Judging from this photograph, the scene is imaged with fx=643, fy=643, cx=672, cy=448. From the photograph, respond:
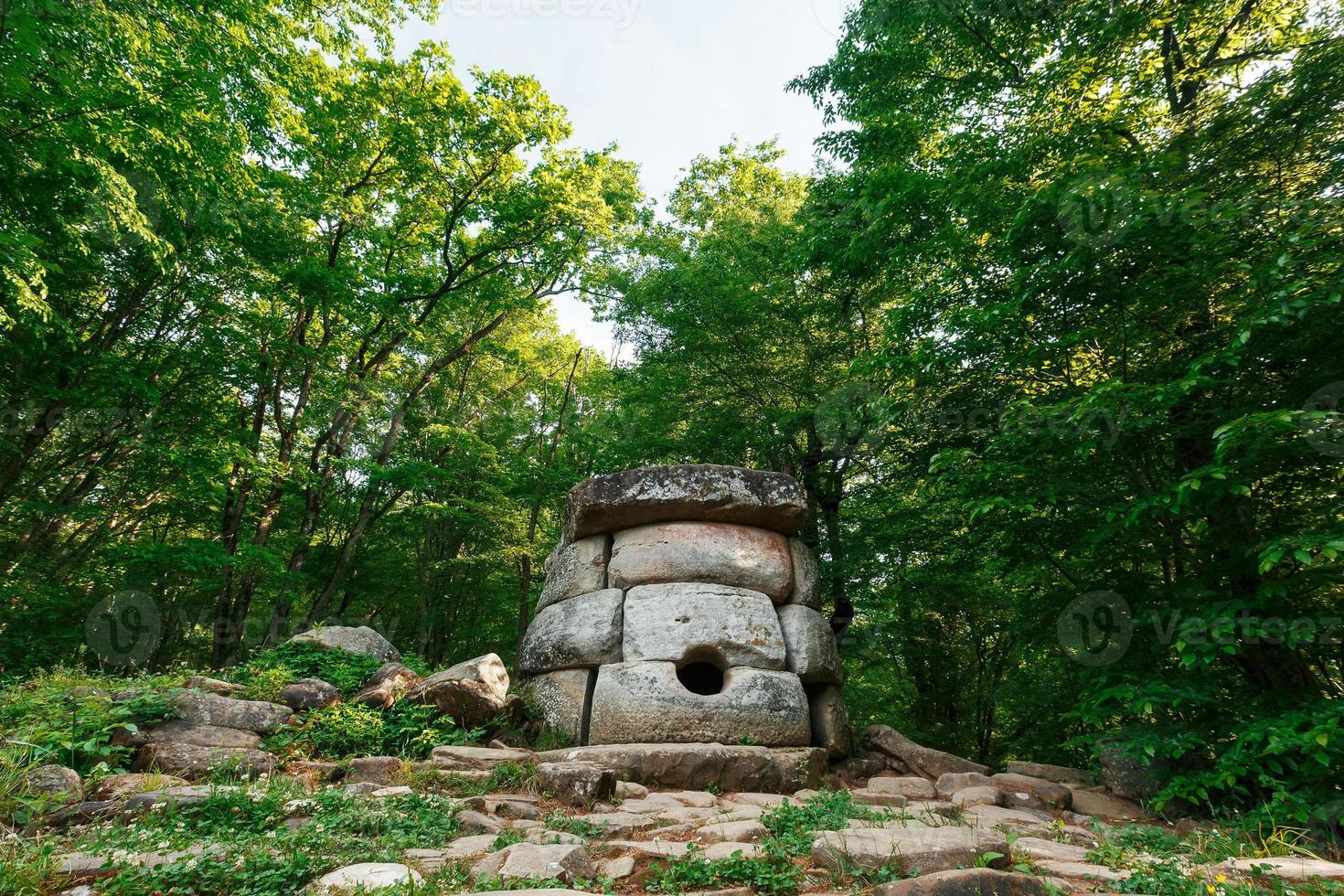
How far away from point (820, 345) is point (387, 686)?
819 centimetres

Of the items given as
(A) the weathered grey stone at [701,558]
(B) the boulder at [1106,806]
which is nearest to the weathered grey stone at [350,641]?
(A) the weathered grey stone at [701,558]

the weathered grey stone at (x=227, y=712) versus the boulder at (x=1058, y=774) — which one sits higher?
the weathered grey stone at (x=227, y=712)

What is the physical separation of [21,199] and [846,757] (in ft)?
37.3

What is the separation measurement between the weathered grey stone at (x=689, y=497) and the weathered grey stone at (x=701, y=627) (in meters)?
0.86

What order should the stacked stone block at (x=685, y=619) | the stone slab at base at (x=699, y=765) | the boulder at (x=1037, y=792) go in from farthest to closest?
the stacked stone block at (x=685, y=619) < the stone slab at base at (x=699, y=765) < the boulder at (x=1037, y=792)

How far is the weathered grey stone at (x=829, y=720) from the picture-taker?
22.9 ft

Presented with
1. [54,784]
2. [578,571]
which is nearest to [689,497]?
[578,571]

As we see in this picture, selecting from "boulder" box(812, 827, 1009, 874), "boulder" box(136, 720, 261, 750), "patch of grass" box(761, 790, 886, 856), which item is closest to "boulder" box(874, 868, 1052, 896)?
"boulder" box(812, 827, 1009, 874)

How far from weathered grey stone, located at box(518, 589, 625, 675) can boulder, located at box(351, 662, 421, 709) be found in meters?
1.22

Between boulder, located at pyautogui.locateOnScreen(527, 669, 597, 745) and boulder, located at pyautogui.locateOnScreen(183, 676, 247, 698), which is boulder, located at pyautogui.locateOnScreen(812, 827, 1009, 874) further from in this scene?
boulder, located at pyautogui.locateOnScreen(183, 676, 247, 698)

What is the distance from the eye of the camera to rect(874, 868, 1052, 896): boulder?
2324 millimetres

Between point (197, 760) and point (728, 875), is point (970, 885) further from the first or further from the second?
point (197, 760)

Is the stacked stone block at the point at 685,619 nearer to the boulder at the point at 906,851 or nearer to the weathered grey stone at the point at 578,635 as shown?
the weathered grey stone at the point at 578,635

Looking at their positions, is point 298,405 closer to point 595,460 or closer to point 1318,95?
point 595,460
